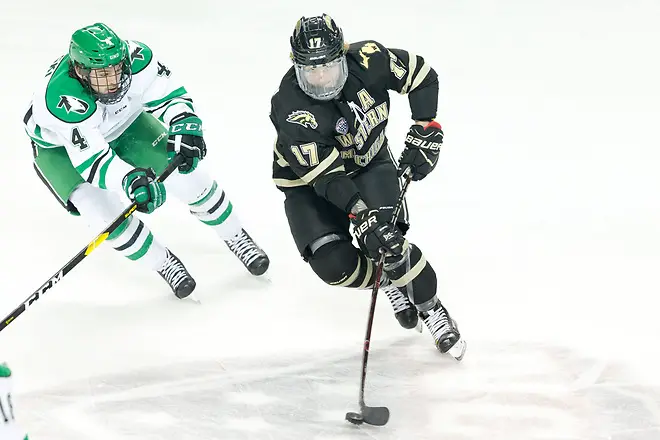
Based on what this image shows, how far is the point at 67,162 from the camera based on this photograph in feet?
12.8

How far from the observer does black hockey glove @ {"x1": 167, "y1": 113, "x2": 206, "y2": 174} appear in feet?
12.6

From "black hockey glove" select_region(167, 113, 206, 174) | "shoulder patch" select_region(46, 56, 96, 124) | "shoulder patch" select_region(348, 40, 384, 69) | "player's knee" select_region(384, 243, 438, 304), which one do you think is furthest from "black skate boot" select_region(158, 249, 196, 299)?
"shoulder patch" select_region(348, 40, 384, 69)

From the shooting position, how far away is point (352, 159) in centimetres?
362

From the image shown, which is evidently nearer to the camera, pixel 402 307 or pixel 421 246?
pixel 402 307

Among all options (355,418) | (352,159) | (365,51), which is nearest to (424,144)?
(352,159)

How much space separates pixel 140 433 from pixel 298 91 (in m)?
1.39

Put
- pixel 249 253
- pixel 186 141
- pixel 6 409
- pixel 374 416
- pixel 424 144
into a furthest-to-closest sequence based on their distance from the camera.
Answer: pixel 249 253 < pixel 186 141 < pixel 424 144 < pixel 374 416 < pixel 6 409

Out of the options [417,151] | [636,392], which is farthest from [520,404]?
[417,151]

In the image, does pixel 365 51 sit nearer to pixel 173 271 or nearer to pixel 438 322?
pixel 438 322

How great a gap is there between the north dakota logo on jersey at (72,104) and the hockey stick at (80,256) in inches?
16.7

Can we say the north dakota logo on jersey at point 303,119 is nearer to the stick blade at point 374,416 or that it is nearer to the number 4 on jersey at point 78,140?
the number 4 on jersey at point 78,140

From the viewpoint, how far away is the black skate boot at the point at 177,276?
4062mm

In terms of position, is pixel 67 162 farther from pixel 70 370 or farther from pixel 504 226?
pixel 504 226

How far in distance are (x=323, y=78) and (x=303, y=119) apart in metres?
0.17
